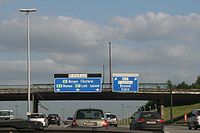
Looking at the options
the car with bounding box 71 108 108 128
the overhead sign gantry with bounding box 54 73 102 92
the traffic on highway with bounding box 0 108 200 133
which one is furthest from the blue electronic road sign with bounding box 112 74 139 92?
the car with bounding box 71 108 108 128

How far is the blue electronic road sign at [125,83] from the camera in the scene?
2566 inches

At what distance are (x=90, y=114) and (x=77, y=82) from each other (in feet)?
132

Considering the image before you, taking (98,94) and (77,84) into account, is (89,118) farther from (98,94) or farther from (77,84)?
(98,94)

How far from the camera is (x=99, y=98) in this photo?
86438 millimetres

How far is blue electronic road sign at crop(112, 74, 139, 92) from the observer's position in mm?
65188

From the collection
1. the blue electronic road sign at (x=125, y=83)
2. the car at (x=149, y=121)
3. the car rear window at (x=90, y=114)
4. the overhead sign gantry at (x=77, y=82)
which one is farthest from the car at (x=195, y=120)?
the car rear window at (x=90, y=114)

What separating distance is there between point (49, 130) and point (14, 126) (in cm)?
46

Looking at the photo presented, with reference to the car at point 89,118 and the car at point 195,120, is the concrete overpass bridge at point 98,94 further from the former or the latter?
the car at point 89,118

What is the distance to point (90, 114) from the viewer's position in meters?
24.6

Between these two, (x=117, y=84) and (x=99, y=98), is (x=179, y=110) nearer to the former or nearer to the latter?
(x=99, y=98)

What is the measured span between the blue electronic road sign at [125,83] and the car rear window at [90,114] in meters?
40.6

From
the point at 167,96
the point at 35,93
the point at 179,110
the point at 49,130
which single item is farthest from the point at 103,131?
the point at 179,110

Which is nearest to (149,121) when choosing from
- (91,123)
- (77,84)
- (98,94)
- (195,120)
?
(195,120)

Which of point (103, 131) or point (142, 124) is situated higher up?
point (103, 131)
